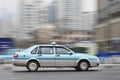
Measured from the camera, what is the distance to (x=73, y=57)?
18875 millimetres

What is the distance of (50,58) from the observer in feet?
61.3

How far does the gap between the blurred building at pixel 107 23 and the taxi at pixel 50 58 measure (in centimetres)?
5559

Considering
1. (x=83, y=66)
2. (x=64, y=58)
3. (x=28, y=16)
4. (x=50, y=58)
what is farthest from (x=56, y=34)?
(x=50, y=58)

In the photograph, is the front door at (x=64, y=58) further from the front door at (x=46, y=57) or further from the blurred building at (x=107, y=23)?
the blurred building at (x=107, y=23)

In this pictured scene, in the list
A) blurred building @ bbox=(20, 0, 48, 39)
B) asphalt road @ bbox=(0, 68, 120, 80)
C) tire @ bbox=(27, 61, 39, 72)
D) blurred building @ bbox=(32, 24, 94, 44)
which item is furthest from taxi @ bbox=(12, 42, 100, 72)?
blurred building @ bbox=(20, 0, 48, 39)

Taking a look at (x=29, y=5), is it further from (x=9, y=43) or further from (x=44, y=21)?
(x=9, y=43)

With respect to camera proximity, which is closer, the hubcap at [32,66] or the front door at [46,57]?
the hubcap at [32,66]

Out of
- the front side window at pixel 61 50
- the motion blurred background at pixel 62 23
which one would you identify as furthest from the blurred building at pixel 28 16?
the front side window at pixel 61 50

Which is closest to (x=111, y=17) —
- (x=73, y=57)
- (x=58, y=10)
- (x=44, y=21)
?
(x=58, y=10)

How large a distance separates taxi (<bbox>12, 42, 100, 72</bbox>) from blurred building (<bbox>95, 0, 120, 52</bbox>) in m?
55.6

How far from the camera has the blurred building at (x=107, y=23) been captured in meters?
81.4

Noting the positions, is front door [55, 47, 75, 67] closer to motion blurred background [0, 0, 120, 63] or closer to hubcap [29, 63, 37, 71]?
hubcap [29, 63, 37, 71]

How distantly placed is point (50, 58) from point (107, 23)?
6389cm

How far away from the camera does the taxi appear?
726 inches
